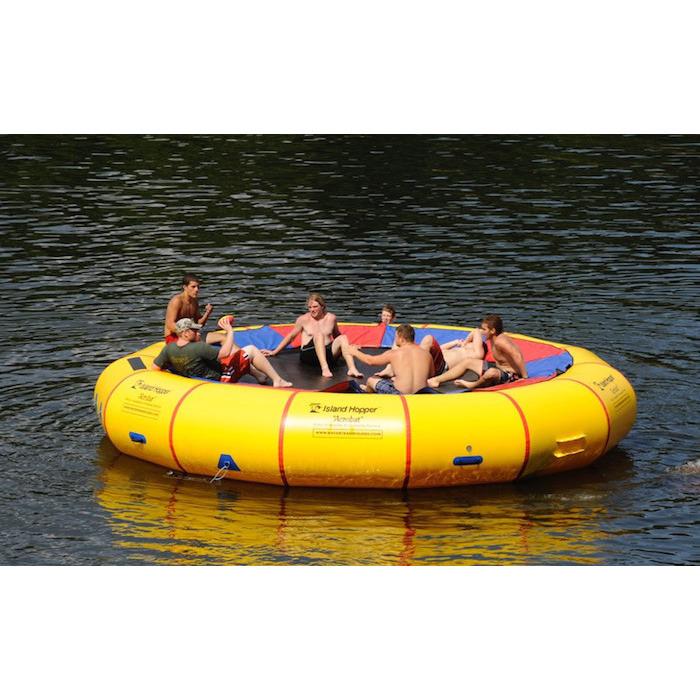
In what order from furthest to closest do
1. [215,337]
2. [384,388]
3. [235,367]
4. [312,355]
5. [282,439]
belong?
[215,337] → [312,355] → [235,367] → [384,388] → [282,439]

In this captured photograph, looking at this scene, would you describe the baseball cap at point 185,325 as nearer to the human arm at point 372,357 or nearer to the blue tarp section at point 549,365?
the human arm at point 372,357

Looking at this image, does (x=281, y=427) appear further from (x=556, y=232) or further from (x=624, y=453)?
(x=556, y=232)

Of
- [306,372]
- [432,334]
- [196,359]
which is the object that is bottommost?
[306,372]

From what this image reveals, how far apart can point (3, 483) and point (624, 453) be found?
649 cm

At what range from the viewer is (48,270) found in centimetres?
2239

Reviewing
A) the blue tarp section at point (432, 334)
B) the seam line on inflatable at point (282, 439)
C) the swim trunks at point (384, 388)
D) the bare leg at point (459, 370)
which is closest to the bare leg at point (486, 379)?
the bare leg at point (459, 370)

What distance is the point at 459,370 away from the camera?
1447 cm

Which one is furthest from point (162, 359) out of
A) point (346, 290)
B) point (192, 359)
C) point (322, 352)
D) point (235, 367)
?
point (346, 290)

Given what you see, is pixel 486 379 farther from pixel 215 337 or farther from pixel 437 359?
pixel 215 337

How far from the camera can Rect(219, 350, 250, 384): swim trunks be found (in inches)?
567

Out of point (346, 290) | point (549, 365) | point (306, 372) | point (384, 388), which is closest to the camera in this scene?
point (384, 388)

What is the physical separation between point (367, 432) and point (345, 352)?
8.06ft

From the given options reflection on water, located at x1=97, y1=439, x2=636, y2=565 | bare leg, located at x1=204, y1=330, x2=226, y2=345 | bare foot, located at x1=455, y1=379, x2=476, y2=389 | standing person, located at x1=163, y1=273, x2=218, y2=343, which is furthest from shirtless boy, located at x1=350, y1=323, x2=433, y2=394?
bare leg, located at x1=204, y1=330, x2=226, y2=345

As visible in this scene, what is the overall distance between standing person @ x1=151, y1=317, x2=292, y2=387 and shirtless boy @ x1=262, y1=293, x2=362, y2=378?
847mm
